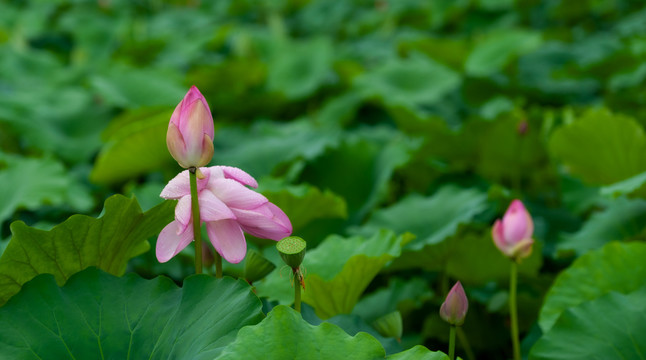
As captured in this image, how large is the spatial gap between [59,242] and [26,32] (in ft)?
9.74

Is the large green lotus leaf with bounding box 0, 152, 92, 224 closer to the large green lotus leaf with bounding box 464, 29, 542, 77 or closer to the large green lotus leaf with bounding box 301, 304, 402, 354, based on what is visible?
the large green lotus leaf with bounding box 301, 304, 402, 354

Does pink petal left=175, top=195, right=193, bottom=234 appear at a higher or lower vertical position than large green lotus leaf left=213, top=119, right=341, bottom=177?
higher

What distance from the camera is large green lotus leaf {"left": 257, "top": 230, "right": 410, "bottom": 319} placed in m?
0.82

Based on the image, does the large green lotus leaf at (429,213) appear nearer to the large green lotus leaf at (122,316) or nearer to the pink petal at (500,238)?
the pink petal at (500,238)

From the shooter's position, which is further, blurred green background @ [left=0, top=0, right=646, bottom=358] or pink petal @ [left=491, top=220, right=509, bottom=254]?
blurred green background @ [left=0, top=0, right=646, bottom=358]

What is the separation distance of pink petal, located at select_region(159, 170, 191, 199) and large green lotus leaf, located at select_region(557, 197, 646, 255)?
721 millimetres

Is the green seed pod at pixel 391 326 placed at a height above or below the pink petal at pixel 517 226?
below

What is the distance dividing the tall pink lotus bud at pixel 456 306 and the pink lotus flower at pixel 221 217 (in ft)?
0.65

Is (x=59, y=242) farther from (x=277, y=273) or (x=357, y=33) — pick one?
(x=357, y=33)

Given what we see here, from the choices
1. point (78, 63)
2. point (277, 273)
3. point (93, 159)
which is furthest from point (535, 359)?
point (78, 63)

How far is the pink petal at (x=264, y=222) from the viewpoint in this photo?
68cm

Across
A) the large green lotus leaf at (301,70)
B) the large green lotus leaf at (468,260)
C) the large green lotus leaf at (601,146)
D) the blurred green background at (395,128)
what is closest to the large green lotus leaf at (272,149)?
the blurred green background at (395,128)

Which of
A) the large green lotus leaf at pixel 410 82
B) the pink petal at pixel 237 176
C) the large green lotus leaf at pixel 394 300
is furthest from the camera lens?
the large green lotus leaf at pixel 410 82

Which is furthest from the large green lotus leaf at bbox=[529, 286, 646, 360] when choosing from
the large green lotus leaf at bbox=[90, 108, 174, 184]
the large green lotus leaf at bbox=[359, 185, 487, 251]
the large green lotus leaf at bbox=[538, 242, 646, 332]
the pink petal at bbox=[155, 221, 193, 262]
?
the large green lotus leaf at bbox=[90, 108, 174, 184]
